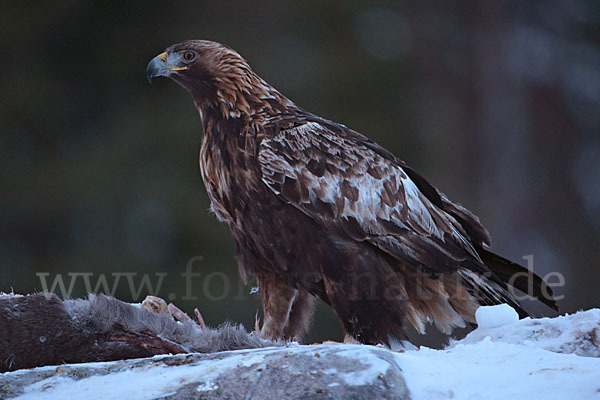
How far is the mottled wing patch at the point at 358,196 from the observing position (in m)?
4.39

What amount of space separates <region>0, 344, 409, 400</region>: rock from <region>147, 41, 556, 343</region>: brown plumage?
169 cm

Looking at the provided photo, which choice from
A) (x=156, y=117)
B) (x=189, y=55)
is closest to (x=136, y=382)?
(x=189, y=55)

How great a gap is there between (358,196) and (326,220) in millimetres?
314

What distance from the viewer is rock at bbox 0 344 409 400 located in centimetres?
235

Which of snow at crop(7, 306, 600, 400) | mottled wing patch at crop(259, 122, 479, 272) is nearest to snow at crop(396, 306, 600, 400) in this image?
snow at crop(7, 306, 600, 400)

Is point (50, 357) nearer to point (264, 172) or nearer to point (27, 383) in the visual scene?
point (27, 383)

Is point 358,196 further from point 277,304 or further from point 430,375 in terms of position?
point 430,375

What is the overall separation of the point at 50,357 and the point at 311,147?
80.9 inches

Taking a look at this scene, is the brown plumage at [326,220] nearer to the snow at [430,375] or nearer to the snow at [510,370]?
the snow at [510,370]

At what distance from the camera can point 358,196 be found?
4633 mm

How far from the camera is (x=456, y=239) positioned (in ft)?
15.4

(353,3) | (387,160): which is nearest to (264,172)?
(387,160)

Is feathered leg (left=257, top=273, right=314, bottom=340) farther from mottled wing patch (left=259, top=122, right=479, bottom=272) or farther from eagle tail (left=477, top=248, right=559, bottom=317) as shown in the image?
eagle tail (left=477, top=248, right=559, bottom=317)

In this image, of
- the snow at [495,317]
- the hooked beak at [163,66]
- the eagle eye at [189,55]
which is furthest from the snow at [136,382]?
the eagle eye at [189,55]
